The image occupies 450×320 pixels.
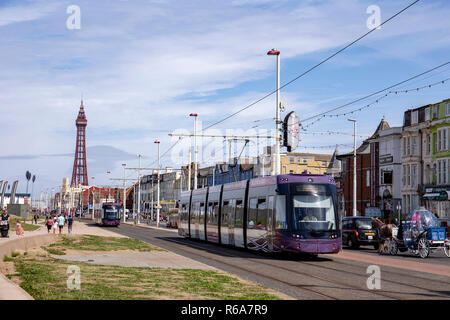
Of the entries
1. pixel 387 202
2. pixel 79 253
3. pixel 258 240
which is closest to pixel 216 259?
pixel 258 240

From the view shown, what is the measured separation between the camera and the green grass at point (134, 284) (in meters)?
11.9

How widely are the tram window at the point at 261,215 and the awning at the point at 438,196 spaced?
3433cm

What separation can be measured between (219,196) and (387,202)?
3854 cm

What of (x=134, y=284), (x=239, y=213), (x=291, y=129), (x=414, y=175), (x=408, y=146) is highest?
(x=408, y=146)

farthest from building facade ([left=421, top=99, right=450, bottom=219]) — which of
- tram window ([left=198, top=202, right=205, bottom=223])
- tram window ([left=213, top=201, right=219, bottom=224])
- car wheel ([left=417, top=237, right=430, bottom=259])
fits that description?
car wheel ([left=417, top=237, right=430, bottom=259])

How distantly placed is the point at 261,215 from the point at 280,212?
6.76 ft

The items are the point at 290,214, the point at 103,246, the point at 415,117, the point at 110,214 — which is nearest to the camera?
the point at 290,214

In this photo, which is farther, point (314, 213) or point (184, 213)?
point (184, 213)

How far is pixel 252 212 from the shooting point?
2650cm

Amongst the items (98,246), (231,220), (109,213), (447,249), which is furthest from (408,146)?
(98,246)

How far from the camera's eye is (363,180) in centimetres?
7206

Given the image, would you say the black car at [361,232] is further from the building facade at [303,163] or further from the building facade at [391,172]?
the building facade at [303,163]

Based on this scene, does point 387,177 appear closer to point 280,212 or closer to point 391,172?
point 391,172
